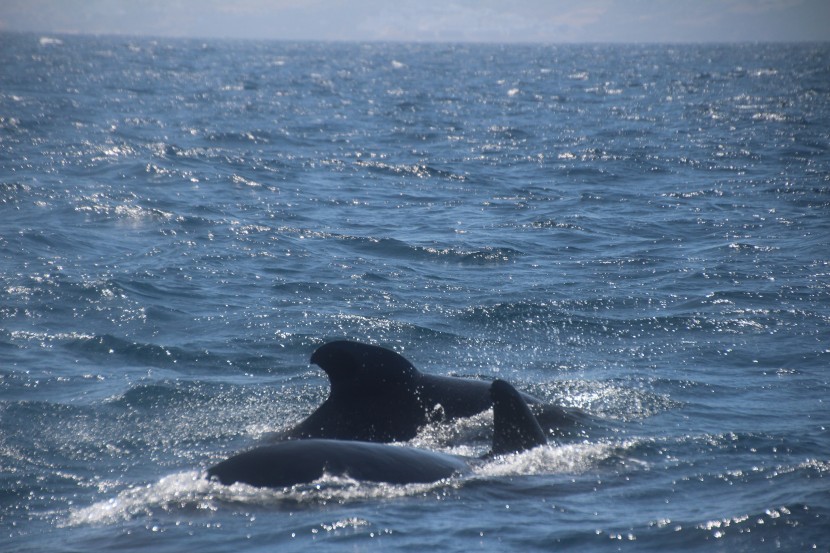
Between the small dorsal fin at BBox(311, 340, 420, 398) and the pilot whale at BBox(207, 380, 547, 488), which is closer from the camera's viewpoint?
the pilot whale at BBox(207, 380, 547, 488)

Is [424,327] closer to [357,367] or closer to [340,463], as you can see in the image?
[357,367]

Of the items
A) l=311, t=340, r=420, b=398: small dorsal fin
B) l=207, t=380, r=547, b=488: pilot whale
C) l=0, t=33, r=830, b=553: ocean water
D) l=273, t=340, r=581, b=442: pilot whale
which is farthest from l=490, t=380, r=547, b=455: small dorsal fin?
l=311, t=340, r=420, b=398: small dorsal fin

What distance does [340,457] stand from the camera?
7656 mm

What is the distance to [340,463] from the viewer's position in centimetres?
763

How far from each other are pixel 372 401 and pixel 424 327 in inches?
159

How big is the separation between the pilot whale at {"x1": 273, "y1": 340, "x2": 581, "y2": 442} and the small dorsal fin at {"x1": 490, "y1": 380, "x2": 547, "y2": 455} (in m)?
1.00

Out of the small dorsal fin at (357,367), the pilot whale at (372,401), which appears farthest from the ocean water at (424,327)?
the small dorsal fin at (357,367)

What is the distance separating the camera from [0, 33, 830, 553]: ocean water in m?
7.41

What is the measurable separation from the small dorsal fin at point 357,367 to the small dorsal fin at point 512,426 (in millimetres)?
1142

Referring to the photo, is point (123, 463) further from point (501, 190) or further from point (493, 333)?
point (501, 190)

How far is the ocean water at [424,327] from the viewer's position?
7.41 meters

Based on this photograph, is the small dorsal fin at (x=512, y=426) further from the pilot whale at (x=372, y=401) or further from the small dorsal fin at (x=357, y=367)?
the small dorsal fin at (x=357, y=367)

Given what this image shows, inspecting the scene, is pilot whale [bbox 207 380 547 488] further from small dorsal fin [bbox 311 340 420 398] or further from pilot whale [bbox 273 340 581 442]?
small dorsal fin [bbox 311 340 420 398]

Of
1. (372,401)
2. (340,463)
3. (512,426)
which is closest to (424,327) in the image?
(372,401)
